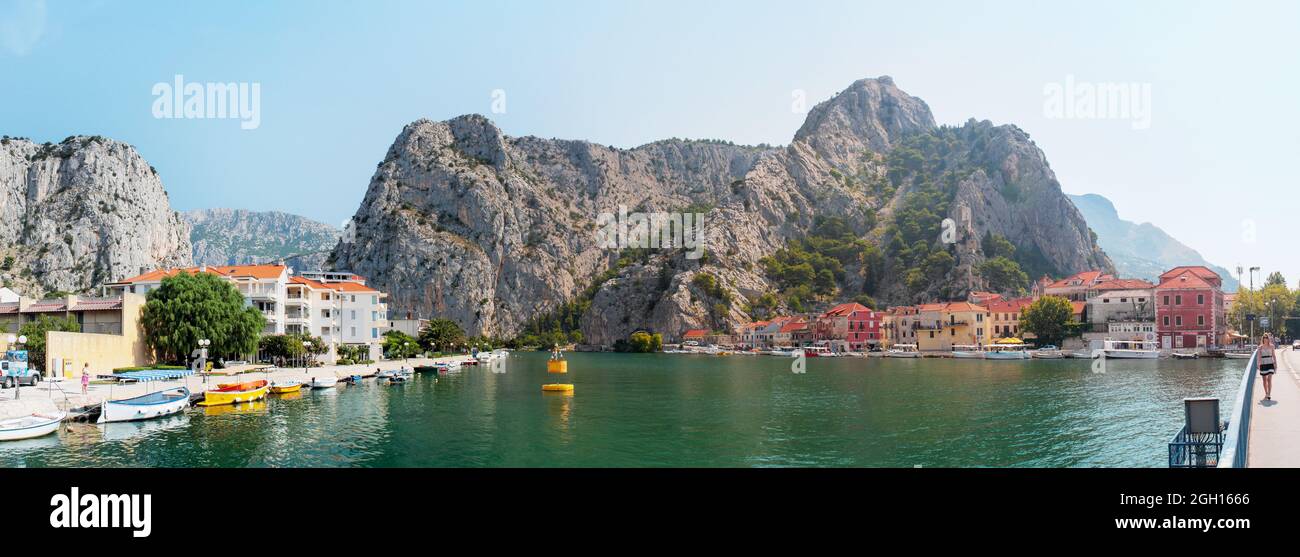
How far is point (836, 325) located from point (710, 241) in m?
41.4

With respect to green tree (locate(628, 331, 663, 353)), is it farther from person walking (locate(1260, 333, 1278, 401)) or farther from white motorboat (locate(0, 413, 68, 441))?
person walking (locate(1260, 333, 1278, 401))

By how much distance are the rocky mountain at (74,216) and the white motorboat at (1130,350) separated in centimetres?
13821

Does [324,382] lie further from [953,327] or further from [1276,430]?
[953,327]

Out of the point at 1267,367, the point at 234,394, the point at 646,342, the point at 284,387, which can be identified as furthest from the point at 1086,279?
the point at 234,394

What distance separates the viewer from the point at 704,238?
15538cm

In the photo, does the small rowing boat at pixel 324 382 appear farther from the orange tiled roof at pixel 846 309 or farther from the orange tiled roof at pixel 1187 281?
the orange tiled roof at pixel 1187 281

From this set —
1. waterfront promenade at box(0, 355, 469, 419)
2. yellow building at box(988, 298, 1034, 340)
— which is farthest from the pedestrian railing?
yellow building at box(988, 298, 1034, 340)

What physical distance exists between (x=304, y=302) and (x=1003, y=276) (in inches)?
4887

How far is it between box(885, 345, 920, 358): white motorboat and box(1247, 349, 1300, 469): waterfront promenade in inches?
3460

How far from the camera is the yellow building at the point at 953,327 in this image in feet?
356

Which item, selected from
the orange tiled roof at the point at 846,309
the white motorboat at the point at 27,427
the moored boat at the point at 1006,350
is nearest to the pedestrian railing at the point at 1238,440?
the white motorboat at the point at 27,427

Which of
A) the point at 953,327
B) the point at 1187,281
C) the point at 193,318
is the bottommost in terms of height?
the point at 953,327
